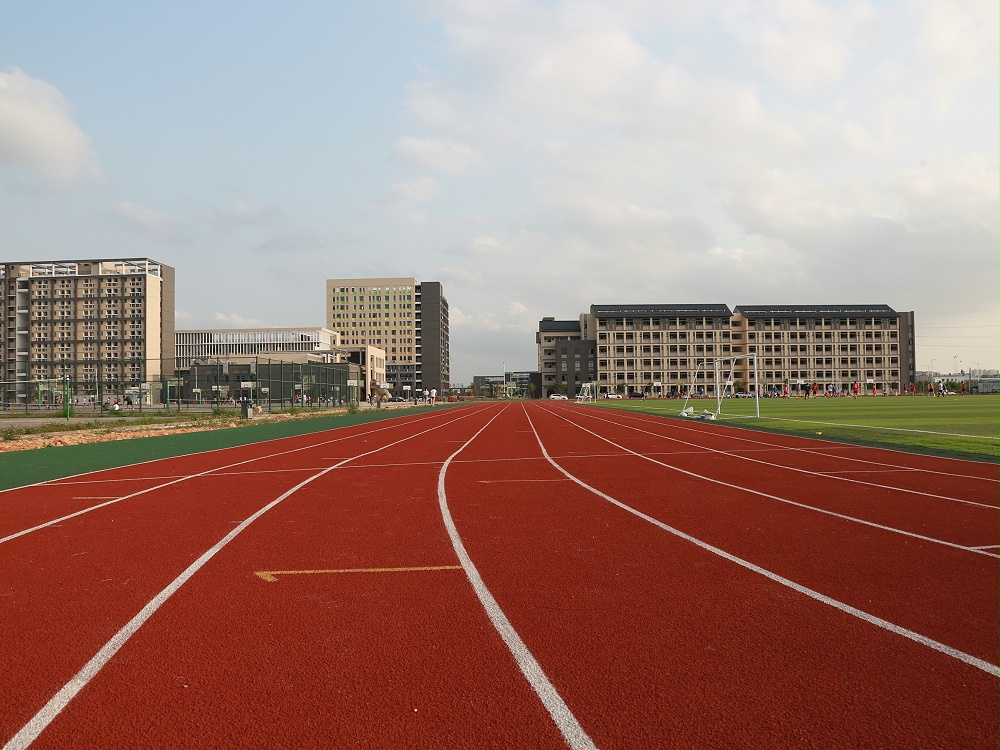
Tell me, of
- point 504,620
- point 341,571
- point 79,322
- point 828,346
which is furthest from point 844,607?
point 828,346

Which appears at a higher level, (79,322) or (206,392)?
(79,322)

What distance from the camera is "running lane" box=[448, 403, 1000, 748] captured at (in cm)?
286

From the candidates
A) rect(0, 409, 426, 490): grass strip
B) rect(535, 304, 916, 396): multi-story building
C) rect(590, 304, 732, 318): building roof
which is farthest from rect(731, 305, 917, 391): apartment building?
rect(0, 409, 426, 490): grass strip

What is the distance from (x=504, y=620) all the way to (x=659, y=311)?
126m

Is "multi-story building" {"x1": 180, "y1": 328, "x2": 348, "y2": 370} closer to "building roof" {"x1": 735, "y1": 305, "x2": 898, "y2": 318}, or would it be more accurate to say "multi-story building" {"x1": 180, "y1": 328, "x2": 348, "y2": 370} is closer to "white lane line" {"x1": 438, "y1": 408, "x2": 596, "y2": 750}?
"building roof" {"x1": 735, "y1": 305, "x2": 898, "y2": 318}

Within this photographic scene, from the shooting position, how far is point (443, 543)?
6270 millimetres

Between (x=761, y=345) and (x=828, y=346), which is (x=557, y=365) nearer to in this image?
(x=761, y=345)

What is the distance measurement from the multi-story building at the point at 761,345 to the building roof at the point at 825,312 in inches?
8.0

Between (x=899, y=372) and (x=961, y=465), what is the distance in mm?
133288

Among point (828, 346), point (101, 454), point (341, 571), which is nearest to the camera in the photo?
point (341, 571)

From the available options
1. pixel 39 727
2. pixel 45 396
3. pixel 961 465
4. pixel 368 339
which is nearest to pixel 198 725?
pixel 39 727

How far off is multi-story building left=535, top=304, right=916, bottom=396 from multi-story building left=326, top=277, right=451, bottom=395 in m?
52.7

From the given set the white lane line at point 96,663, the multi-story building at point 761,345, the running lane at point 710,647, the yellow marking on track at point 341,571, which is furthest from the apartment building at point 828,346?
the white lane line at point 96,663

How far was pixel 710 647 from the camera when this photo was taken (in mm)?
3709
